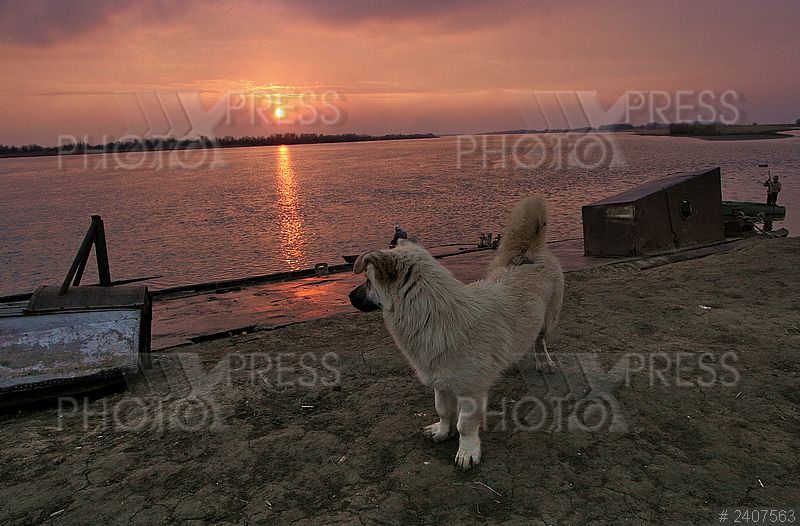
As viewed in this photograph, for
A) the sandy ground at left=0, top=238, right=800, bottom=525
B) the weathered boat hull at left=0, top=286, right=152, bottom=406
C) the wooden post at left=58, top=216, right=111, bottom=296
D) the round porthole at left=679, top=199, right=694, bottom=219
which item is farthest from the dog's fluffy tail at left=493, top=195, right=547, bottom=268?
the round porthole at left=679, top=199, right=694, bottom=219

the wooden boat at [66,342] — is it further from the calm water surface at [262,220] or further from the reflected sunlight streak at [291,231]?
the reflected sunlight streak at [291,231]

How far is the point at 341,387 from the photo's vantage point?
5.59m

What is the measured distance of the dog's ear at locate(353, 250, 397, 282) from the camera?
4.02 meters

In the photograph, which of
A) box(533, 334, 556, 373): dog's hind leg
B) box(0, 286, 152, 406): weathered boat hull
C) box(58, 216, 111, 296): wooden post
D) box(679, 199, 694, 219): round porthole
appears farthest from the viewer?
box(679, 199, 694, 219): round porthole

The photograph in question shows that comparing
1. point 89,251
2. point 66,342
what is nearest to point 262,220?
point 89,251

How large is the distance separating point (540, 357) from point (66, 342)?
5.55 m

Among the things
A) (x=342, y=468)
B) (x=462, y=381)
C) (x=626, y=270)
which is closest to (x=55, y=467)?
(x=342, y=468)

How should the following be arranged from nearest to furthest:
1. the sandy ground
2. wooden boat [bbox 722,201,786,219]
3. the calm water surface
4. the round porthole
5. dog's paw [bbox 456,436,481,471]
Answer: the sandy ground
dog's paw [bbox 456,436,481,471]
the round porthole
the calm water surface
wooden boat [bbox 722,201,786,219]

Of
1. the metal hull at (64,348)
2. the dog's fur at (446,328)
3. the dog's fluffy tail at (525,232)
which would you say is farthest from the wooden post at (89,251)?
the dog's fluffy tail at (525,232)

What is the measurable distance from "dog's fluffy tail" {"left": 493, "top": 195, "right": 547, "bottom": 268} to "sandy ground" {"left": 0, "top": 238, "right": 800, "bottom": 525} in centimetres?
142

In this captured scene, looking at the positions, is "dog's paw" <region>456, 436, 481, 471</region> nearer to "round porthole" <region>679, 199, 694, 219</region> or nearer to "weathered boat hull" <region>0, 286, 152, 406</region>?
"weathered boat hull" <region>0, 286, 152, 406</region>

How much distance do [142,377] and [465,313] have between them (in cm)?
434

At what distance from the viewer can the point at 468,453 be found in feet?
13.0

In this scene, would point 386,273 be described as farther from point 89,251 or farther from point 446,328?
point 89,251
